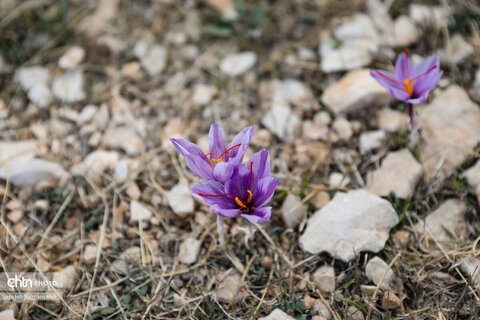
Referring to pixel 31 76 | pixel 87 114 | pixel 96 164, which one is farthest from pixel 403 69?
pixel 31 76

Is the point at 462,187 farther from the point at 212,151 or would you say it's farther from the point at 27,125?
the point at 27,125

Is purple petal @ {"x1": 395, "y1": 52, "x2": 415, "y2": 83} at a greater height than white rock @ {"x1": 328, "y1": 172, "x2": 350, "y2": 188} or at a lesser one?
greater

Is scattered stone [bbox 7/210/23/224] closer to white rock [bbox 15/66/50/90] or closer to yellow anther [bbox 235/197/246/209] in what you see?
white rock [bbox 15/66/50/90]

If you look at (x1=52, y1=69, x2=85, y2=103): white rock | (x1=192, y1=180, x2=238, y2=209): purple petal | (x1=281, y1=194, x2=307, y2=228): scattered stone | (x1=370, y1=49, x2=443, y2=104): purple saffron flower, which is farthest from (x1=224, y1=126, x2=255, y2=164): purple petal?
(x1=52, y1=69, x2=85, y2=103): white rock

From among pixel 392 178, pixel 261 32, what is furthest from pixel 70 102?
pixel 392 178

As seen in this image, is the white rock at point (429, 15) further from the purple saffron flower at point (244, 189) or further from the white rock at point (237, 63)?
the purple saffron flower at point (244, 189)
